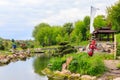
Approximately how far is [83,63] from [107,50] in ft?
43.6

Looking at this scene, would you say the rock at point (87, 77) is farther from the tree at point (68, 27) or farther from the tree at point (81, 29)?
the tree at point (68, 27)

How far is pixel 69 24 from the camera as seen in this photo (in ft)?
431

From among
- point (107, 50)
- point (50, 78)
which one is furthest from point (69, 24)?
point (50, 78)

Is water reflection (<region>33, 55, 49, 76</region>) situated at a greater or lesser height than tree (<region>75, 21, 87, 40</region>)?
lesser

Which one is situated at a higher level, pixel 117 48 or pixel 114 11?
pixel 114 11

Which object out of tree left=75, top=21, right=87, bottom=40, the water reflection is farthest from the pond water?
tree left=75, top=21, right=87, bottom=40

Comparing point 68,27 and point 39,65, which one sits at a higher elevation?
point 68,27

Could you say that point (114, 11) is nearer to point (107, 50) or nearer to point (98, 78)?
point (107, 50)

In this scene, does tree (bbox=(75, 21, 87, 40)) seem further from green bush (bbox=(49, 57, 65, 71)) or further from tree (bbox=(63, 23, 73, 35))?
green bush (bbox=(49, 57, 65, 71))

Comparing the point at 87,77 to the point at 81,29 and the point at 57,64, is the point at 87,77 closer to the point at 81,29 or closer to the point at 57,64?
the point at 57,64

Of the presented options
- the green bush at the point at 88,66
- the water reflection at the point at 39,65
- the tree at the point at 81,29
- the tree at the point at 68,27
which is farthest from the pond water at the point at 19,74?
the tree at the point at 68,27

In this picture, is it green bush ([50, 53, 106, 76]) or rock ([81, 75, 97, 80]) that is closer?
rock ([81, 75, 97, 80])

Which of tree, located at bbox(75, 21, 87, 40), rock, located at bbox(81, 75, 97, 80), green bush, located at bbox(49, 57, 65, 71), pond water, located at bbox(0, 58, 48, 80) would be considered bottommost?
pond water, located at bbox(0, 58, 48, 80)

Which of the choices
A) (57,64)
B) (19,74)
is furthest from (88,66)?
(19,74)
